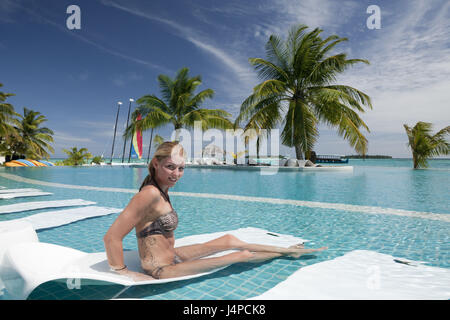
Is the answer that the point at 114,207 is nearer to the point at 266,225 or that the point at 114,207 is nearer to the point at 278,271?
the point at 266,225

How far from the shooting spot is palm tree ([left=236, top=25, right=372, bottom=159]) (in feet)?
41.4

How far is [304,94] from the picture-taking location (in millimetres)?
14156

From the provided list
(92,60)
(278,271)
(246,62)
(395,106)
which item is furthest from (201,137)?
(278,271)

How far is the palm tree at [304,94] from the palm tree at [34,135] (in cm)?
2088

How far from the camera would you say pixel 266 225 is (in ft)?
12.5

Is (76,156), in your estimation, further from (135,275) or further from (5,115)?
(135,275)

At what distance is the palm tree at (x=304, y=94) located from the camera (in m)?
12.6

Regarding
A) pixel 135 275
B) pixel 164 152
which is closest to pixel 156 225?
pixel 135 275

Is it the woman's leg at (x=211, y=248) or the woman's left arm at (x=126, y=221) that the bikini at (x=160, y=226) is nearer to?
the woman's left arm at (x=126, y=221)

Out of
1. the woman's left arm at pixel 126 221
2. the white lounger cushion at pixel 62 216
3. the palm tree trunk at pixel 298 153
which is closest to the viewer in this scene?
the woman's left arm at pixel 126 221

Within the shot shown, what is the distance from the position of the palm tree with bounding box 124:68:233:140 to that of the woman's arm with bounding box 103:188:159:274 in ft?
51.3

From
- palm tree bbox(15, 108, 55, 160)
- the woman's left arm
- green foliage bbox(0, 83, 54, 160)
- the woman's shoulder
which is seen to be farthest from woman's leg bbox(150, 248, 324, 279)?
palm tree bbox(15, 108, 55, 160)

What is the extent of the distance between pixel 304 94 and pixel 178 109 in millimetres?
8844

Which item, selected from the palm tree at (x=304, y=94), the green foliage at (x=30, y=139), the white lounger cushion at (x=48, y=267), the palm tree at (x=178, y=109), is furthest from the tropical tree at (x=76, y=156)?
the white lounger cushion at (x=48, y=267)
